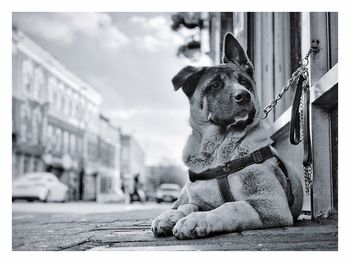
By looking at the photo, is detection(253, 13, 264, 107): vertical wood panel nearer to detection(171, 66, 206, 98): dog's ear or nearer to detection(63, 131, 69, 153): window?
detection(171, 66, 206, 98): dog's ear

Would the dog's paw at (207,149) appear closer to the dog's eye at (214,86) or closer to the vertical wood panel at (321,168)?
the dog's eye at (214,86)

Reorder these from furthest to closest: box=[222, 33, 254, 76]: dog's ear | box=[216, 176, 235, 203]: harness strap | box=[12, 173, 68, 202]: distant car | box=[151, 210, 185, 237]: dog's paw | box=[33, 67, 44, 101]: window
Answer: box=[33, 67, 44, 101]: window
box=[12, 173, 68, 202]: distant car
box=[222, 33, 254, 76]: dog's ear
box=[216, 176, 235, 203]: harness strap
box=[151, 210, 185, 237]: dog's paw

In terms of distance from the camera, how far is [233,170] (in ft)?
8.39

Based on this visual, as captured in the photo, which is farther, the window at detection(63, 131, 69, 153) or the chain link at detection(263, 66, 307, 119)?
the window at detection(63, 131, 69, 153)

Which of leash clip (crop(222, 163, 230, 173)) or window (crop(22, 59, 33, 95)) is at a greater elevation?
window (crop(22, 59, 33, 95))

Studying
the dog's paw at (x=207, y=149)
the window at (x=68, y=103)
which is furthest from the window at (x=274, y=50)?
the window at (x=68, y=103)

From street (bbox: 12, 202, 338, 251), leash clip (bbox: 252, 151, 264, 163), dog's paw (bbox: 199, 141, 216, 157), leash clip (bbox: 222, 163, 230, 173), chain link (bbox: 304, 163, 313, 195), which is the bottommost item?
street (bbox: 12, 202, 338, 251)

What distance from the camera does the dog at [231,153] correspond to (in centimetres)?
243

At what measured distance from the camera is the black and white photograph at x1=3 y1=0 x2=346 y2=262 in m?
2.44

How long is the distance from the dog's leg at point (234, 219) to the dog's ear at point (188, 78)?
67 cm

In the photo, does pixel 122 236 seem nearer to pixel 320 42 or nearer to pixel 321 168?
pixel 321 168

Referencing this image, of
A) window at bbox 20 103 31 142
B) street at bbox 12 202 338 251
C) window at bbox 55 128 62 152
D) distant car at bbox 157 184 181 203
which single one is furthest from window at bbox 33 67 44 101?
distant car at bbox 157 184 181 203
